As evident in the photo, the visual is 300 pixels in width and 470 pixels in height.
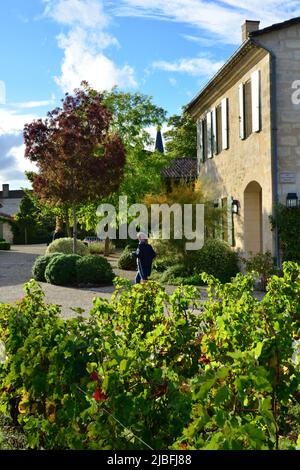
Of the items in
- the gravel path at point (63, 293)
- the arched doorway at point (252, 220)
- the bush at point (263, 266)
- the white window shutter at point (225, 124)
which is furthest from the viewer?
the white window shutter at point (225, 124)

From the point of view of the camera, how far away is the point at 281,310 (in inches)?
190

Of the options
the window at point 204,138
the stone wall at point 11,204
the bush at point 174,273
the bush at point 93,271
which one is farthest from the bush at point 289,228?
the stone wall at point 11,204

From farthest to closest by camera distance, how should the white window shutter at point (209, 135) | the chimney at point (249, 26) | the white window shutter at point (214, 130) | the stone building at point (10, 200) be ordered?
the stone building at point (10, 200) < the white window shutter at point (209, 135) < the white window shutter at point (214, 130) < the chimney at point (249, 26)

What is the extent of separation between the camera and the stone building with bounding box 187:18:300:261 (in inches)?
528

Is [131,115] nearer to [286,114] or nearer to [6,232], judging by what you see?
[286,114]

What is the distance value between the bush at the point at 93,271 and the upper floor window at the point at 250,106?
5.16 meters

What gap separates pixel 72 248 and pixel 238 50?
8.97 metres

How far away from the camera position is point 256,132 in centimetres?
1424

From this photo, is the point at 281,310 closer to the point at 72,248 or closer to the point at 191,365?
the point at 191,365

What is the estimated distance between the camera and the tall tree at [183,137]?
3731 cm

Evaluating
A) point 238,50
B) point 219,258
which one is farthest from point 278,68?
point 219,258

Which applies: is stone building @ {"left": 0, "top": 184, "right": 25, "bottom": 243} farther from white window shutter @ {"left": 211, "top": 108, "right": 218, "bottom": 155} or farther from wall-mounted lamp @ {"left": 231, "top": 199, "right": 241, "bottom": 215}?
wall-mounted lamp @ {"left": 231, "top": 199, "right": 241, "bottom": 215}

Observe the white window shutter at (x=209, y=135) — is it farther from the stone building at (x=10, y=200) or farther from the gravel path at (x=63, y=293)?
the stone building at (x=10, y=200)

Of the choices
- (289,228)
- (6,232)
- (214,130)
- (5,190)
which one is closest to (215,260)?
(289,228)
